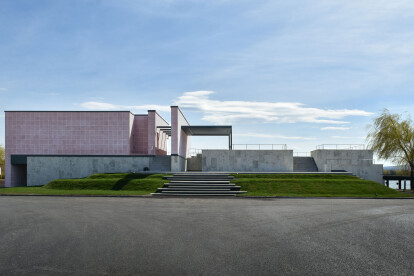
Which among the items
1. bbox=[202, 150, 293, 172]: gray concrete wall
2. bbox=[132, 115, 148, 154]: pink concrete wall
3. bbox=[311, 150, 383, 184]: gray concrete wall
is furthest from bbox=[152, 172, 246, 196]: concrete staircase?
bbox=[311, 150, 383, 184]: gray concrete wall

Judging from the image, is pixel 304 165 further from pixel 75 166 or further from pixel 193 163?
pixel 75 166

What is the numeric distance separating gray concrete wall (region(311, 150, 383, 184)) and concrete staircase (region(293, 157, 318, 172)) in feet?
3.30

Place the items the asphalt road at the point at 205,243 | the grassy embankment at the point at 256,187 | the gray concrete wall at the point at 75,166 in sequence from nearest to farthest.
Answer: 1. the asphalt road at the point at 205,243
2. the grassy embankment at the point at 256,187
3. the gray concrete wall at the point at 75,166

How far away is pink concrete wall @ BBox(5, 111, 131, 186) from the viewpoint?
39.7m

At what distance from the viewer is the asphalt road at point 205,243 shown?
7121 millimetres

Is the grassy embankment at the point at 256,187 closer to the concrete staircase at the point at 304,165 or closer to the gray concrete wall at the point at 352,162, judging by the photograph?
the gray concrete wall at the point at 352,162

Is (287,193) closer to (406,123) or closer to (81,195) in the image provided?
(81,195)

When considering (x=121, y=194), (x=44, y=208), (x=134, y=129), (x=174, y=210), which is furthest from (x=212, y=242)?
(x=134, y=129)

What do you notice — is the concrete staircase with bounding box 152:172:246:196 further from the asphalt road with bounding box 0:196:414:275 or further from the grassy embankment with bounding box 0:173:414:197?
the asphalt road with bounding box 0:196:414:275

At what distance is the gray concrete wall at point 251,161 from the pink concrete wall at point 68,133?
371 inches

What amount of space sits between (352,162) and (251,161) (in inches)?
460

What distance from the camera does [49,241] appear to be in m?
9.40

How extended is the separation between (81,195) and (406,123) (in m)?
35.3

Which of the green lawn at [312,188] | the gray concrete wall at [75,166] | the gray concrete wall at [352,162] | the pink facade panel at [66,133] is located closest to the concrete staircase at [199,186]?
the green lawn at [312,188]
